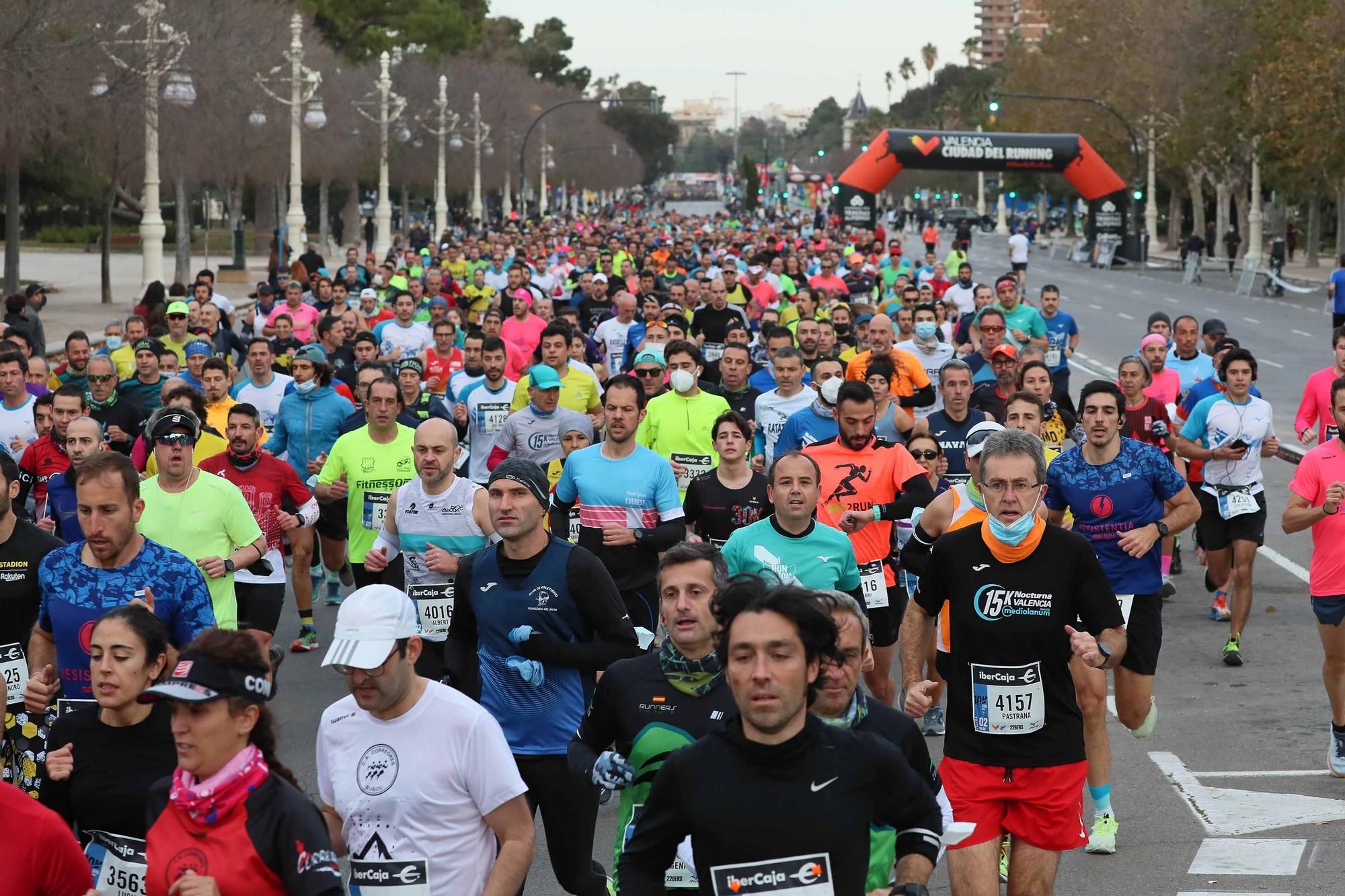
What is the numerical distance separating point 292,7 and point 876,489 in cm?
5015

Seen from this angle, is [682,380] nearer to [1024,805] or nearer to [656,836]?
[1024,805]

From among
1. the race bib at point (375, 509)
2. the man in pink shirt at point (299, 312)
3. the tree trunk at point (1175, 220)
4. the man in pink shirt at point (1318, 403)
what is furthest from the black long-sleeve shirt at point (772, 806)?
the tree trunk at point (1175, 220)

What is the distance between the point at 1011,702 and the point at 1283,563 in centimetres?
923

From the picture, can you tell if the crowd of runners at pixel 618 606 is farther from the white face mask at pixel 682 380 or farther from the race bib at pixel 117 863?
the white face mask at pixel 682 380

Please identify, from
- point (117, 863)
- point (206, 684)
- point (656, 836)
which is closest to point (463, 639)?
point (117, 863)

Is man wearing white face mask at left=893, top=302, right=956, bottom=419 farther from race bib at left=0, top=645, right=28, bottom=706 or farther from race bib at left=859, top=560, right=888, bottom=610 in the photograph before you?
race bib at left=0, top=645, right=28, bottom=706

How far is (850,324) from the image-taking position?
60.6ft

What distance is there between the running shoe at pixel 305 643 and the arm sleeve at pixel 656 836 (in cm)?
800

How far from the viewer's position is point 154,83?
103 ft

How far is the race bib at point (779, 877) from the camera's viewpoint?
396 centimetres

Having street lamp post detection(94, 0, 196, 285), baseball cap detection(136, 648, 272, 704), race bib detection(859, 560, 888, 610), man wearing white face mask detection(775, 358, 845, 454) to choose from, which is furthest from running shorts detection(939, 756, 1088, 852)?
street lamp post detection(94, 0, 196, 285)

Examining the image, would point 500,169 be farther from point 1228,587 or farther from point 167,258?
point 1228,587

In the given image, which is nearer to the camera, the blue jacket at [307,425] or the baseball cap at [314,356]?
the baseball cap at [314,356]

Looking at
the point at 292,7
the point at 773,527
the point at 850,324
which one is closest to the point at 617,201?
the point at 292,7
